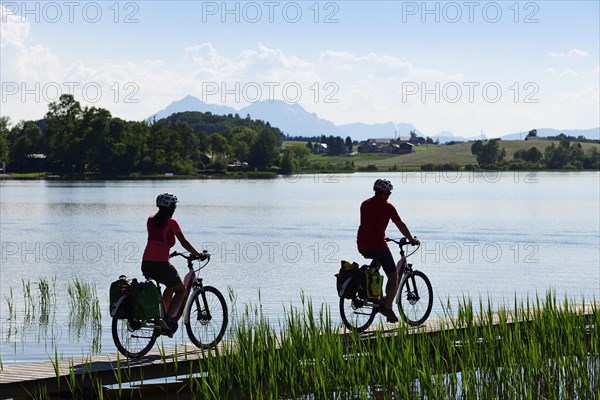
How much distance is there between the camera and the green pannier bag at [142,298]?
40.5 feet

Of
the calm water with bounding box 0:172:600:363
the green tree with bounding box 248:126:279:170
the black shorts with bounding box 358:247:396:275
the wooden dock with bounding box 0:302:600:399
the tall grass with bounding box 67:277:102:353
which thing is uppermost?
the green tree with bounding box 248:126:279:170

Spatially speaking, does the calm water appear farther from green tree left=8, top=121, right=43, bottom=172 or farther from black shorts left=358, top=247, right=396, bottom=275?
green tree left=8, top=121, right=43, bottom=172

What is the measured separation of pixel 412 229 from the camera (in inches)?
2456

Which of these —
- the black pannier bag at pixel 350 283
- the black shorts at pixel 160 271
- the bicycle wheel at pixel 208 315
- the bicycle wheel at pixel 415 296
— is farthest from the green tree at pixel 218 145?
the black shorts at pixel 160 271

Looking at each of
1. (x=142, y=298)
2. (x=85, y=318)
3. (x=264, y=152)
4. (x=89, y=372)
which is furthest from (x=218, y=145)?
(x=89, y=372)

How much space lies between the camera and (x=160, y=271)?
40.9ft

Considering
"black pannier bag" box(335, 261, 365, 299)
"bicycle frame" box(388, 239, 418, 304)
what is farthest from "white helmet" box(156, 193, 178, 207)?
"bicycle frame" box(388, 239, 418, 304)

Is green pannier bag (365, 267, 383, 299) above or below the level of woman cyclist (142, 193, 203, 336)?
below

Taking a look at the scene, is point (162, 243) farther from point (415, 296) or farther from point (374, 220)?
point (415, 296)

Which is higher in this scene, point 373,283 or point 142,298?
point 142,298

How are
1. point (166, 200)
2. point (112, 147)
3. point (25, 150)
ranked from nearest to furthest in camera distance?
point (166, 200), point (112, 147), point (25, 150)

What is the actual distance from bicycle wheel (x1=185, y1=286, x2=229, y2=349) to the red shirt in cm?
220

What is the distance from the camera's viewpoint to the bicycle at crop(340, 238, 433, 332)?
14422 millimetres

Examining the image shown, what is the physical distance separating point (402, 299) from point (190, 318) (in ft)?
12.2
